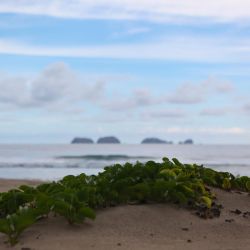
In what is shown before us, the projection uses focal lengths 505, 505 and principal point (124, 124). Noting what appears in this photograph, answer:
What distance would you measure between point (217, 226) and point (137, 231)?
2.80 ft

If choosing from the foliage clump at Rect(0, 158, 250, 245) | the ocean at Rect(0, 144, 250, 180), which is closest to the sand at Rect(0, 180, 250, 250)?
the foliage clump at Rect(0, 158, 250, 245)

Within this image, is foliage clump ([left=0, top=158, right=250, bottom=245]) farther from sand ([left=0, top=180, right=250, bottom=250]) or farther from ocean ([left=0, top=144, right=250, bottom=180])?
ocean ([left=0, top=144, right=250, bottom=180])

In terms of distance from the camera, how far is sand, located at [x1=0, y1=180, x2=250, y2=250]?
14.3 ft

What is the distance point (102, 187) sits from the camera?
17.5 ft

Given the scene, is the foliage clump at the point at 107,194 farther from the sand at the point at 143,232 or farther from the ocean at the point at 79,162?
the ocean at the point at 79,162

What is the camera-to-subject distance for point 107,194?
5277mm

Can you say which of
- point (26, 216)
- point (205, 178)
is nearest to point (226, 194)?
point (205, 178)

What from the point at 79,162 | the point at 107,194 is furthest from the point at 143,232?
the point at 79,162

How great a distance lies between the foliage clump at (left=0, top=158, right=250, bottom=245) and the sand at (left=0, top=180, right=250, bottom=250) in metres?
0.12

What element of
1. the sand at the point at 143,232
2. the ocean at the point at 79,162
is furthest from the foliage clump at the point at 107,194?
the ocean at the point at 79,162

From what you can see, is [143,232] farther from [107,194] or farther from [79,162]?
[79,162]

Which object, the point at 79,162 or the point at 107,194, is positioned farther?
the point at 79,162

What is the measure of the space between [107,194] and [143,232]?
0.73m

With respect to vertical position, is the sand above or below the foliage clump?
below
